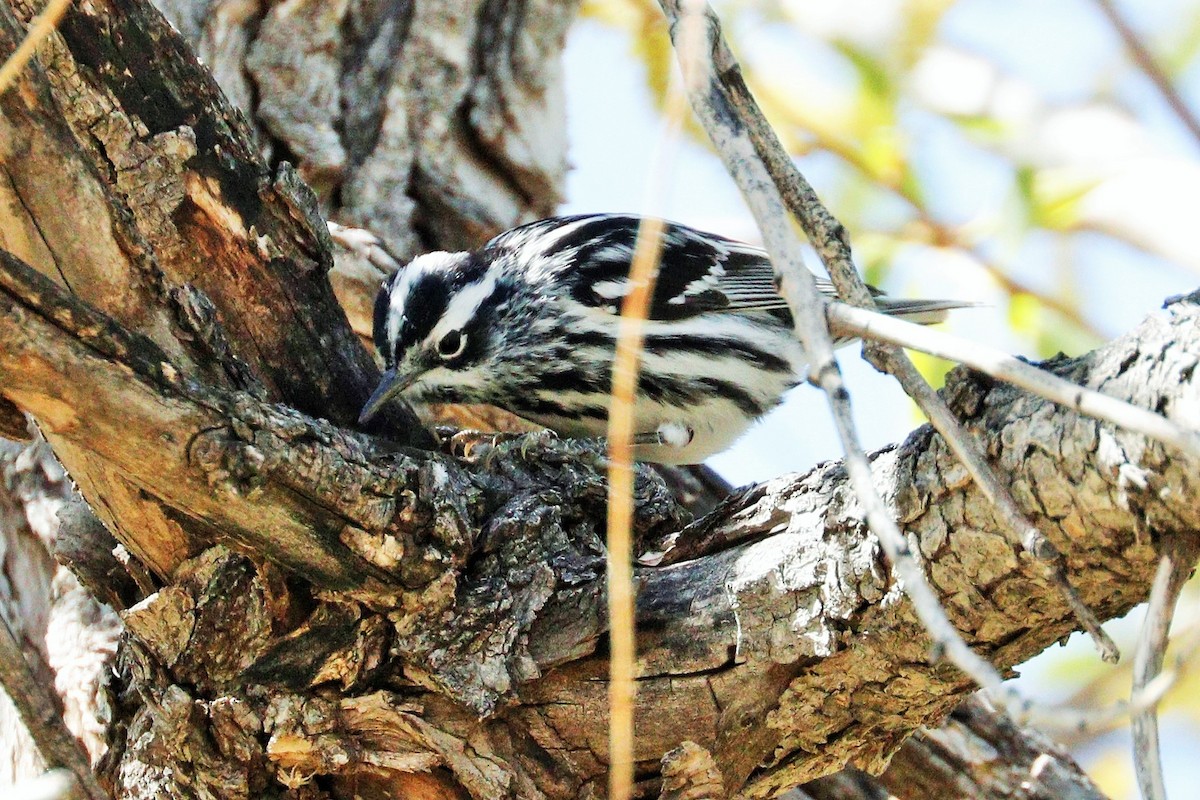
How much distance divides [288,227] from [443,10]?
6.69 feet

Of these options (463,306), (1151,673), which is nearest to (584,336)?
(463,306)

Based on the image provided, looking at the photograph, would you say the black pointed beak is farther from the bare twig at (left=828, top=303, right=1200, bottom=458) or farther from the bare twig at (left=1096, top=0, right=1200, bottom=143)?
the bare twig at (left=1096, top=0, right=1200, bottom=143)

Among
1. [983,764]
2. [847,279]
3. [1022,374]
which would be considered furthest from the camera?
[983,764]

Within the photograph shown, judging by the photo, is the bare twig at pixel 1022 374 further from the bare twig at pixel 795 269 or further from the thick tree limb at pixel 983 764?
the thick tree limb at pixel 983 764

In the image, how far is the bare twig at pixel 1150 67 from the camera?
206 centimetres

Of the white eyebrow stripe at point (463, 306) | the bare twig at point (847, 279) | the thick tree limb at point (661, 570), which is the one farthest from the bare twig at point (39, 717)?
the white eyebrow stripe at point (463, 306)

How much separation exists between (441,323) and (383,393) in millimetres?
755

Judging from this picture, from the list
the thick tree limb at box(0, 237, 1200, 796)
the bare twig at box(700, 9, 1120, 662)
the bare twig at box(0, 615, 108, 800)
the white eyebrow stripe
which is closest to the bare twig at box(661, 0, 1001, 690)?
the bare twig at box(700, 9, 1120, 662)

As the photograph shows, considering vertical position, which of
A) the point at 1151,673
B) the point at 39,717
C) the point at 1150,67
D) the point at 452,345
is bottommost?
the point at 39,717

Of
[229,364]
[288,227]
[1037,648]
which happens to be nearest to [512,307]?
[288,227]

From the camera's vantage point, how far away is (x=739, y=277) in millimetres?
3869

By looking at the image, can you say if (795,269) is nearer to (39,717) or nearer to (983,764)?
(39,717)

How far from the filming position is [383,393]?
111 inches

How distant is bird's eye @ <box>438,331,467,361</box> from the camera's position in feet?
11.6
